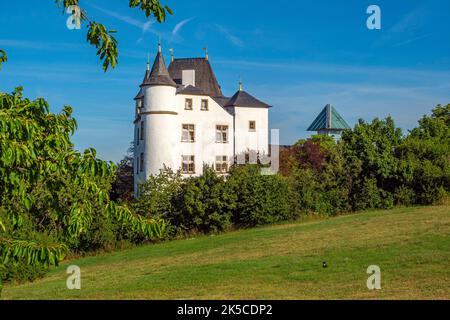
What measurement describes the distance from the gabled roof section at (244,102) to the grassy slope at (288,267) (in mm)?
23825

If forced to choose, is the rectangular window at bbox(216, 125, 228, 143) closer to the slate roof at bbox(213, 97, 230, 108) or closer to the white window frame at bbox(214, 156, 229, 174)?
the white window frame at bbox(214, 156, 229, 174)

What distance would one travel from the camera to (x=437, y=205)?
38781 millimetres

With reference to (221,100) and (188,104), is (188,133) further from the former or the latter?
(221,100)

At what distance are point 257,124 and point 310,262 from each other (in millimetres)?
34873

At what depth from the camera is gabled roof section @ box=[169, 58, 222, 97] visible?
58.6 m

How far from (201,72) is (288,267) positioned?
4124 cm

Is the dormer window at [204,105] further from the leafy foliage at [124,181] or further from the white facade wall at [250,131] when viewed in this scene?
the leafy foliage at [124,181]

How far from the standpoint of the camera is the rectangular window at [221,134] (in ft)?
175

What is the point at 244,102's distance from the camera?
181ft

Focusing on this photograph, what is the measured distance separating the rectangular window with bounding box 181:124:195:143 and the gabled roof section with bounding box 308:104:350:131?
4564 centimetres

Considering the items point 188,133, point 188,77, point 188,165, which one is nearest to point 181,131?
point 188,133

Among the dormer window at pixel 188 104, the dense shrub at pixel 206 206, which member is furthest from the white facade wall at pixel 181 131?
the dense shrub at pixel 206 206

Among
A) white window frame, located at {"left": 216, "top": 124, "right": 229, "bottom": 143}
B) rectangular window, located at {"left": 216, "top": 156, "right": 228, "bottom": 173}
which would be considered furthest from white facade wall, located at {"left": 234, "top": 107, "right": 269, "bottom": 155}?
rectangular window, located at {"left": 216, "top": 156, "right": 228, "bottom": 173}
